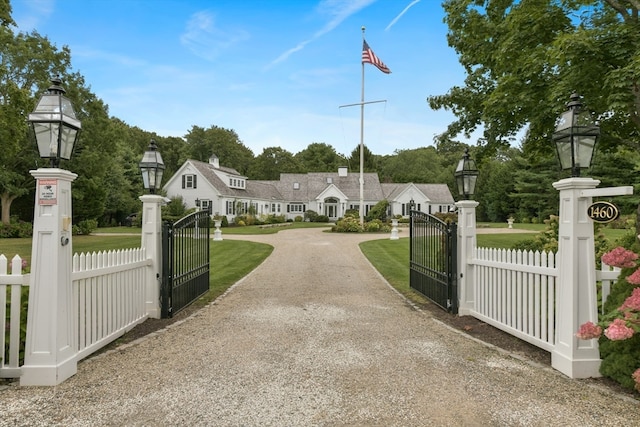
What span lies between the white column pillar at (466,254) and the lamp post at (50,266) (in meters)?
5.59

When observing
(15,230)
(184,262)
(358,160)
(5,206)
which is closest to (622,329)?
(184,262)

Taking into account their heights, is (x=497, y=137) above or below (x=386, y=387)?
above

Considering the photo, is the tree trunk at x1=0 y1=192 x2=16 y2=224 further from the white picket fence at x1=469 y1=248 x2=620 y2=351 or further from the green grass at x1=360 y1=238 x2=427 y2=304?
the white picket fence at x1=469 y1=248 x2=620 y2=351

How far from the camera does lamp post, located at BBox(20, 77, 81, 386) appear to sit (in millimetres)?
3799

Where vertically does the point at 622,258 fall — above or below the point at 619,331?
Result: above

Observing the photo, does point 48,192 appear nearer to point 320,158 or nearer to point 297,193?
point 297,193

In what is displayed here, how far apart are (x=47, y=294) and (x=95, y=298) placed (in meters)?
0.80

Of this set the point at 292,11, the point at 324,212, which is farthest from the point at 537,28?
the point at 324,212

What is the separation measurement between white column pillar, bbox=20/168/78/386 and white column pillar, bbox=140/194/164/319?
2.31 meters

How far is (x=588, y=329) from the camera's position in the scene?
3.63 metres

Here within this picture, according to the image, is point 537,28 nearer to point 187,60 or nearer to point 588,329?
point 588,329

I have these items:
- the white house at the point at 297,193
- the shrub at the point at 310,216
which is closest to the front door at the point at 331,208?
the white house at the point at 297,193

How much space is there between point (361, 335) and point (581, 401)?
106 inches

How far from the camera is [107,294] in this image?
16.3ft
